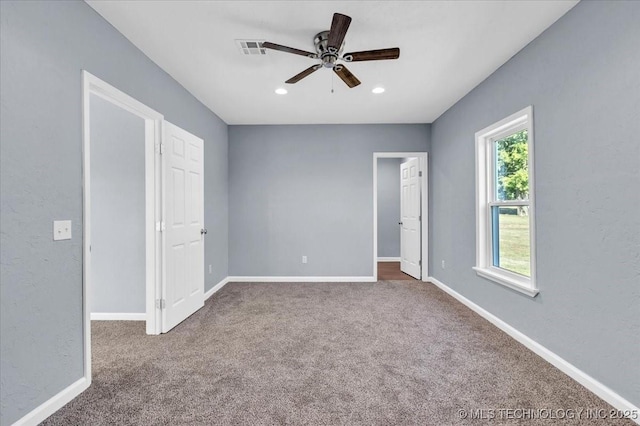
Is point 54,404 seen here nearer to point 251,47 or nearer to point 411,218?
point 251,47

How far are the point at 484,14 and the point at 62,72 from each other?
2876 mm

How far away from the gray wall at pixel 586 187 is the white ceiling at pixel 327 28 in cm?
34

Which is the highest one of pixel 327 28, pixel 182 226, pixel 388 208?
pixel 327 28

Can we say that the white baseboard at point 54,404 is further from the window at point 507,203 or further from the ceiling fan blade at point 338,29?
the window at point 507,203

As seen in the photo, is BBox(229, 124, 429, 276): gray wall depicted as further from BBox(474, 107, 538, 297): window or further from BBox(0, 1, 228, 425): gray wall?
BBox(0, 1, 228, 425): gray wall

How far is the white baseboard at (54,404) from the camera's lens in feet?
5.07

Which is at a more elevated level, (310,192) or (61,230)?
(310,192)

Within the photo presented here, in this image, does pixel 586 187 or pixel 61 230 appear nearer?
pixel 61 230

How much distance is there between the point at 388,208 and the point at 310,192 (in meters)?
2.88

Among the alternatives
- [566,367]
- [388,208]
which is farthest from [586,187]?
[388,208]

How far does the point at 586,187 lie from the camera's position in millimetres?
1926

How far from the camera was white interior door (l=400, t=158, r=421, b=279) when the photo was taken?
487cm

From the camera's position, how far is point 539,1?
6.37 ft

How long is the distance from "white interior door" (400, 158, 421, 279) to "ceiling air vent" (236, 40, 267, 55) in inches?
129
